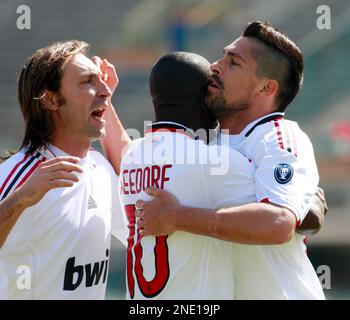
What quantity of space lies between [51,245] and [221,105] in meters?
1.14

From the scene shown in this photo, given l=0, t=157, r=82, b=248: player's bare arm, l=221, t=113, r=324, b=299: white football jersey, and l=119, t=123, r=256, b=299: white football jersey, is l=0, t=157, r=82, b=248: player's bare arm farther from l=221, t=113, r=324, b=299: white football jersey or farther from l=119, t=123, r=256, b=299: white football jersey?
l=221, t=113, r=324, b=299: white football jersey

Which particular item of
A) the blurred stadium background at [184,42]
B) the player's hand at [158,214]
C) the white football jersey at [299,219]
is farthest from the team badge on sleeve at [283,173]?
the blurred stadium background at [184,42]

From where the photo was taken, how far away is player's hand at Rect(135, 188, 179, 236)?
387 cm

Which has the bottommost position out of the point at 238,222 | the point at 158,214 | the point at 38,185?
the point at 238,222

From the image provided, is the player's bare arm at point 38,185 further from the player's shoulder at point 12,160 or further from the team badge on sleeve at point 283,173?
the team badge on sleeve at point 283,173

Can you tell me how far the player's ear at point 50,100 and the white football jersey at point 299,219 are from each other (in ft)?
3.57

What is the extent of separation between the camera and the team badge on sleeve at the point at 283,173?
3.82 meters

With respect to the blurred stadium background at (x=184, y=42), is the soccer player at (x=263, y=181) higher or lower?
lower

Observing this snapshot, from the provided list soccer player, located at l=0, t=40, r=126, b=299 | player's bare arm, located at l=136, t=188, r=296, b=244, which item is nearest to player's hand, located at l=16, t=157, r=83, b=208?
soccer player, located at l=0, t=40, r=126, b=299

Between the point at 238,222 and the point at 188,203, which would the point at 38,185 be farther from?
the point at 238,222

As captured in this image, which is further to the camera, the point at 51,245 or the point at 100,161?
the point at 100,161

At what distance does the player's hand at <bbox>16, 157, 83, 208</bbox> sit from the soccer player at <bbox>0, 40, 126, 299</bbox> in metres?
0.17

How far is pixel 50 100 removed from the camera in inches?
181

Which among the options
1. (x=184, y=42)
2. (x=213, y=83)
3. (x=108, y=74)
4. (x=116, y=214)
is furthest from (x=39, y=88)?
(x=184, y=42)
